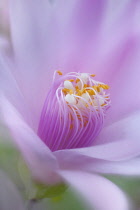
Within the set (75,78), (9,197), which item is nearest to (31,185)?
(9,197)

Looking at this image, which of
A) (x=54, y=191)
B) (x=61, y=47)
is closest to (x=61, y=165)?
(x=54, y=191)

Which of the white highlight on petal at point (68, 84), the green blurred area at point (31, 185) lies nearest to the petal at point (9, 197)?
the green blurred area at point (31, 185)

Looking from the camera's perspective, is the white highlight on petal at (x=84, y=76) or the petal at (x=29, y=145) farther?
the white highlight on petal at (x=84, y=76)

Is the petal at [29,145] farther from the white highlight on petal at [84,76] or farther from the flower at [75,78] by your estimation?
the white highlight on petal at [84,76]

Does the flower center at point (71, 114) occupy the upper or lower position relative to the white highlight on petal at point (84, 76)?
lower

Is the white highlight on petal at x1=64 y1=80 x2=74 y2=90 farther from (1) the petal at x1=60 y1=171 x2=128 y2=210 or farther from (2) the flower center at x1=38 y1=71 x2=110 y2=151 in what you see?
(1) the petal at x1=60 y1=171 x2=128 y2=210

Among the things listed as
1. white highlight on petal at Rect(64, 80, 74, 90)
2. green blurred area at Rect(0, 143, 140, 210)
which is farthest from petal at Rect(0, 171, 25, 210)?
white highlight on petal at Rect(64, 80, 74, 90)

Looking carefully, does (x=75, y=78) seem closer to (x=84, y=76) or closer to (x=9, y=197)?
(x=84, y=76)
